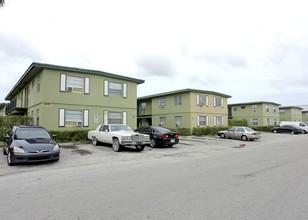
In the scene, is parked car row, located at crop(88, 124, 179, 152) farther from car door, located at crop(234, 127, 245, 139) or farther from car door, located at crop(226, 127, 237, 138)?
car door, located at crop(226, 127, 237, 138)

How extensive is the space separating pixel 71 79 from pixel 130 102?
588 cm

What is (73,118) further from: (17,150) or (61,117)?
(17,150)

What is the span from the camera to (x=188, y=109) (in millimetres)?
28984

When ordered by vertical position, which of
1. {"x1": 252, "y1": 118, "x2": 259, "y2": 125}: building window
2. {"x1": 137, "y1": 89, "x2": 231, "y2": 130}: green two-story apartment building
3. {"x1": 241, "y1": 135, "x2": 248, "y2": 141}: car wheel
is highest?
{"x1": 137, "y1": 89, "x2": 231, "y2": 130}: green two-story apartment building

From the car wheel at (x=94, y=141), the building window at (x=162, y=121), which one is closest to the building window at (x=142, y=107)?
the building window at (x=162, y=121)

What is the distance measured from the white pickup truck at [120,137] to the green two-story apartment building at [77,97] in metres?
4.32

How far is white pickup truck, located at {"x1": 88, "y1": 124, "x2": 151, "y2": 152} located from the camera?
13.1 meters

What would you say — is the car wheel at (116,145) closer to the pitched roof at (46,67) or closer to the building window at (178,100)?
the pitched roof at (46,67)

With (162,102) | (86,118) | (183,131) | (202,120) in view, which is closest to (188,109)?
(202,120)

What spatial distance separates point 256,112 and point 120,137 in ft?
127

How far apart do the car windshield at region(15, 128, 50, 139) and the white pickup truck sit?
394 cm

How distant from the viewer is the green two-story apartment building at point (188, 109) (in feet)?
95.8

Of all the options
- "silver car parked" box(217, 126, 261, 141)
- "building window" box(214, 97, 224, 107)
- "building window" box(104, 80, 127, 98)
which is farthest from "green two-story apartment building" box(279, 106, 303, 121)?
"building window" box(104, 80, 127, 98)

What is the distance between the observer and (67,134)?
56.4ft
